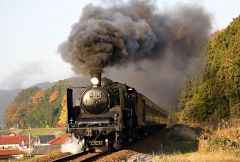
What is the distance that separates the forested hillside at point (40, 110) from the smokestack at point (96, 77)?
115303mm

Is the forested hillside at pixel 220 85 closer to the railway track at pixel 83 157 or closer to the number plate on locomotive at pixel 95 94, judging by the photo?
the number plate on locomotive at pixel 95 94

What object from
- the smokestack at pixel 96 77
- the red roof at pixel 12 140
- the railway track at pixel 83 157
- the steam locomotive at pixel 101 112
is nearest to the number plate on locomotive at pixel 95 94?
the steam locomotive at pixel 101 112

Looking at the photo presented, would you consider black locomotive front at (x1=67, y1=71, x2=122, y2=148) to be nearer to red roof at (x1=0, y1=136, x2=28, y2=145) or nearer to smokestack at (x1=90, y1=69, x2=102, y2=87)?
smokestack at (x1=90, y1=69, x2=102, y2=87)

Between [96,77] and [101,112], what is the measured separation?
4.95ft

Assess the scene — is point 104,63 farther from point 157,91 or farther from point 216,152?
point 157,91

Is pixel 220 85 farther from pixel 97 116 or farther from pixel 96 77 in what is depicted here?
pixel 97 116

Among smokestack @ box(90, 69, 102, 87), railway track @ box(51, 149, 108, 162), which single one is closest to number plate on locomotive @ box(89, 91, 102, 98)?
smokestack @ box(90, 69, 102, 87)

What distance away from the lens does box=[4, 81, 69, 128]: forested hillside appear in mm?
140475

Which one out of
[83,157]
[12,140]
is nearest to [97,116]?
[83,157]

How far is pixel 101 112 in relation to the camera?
17938mm

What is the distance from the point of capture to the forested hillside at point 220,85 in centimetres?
3722

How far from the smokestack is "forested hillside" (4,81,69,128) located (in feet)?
378

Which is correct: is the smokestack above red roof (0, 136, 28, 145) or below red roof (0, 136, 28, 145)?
above

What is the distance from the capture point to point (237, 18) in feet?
132
